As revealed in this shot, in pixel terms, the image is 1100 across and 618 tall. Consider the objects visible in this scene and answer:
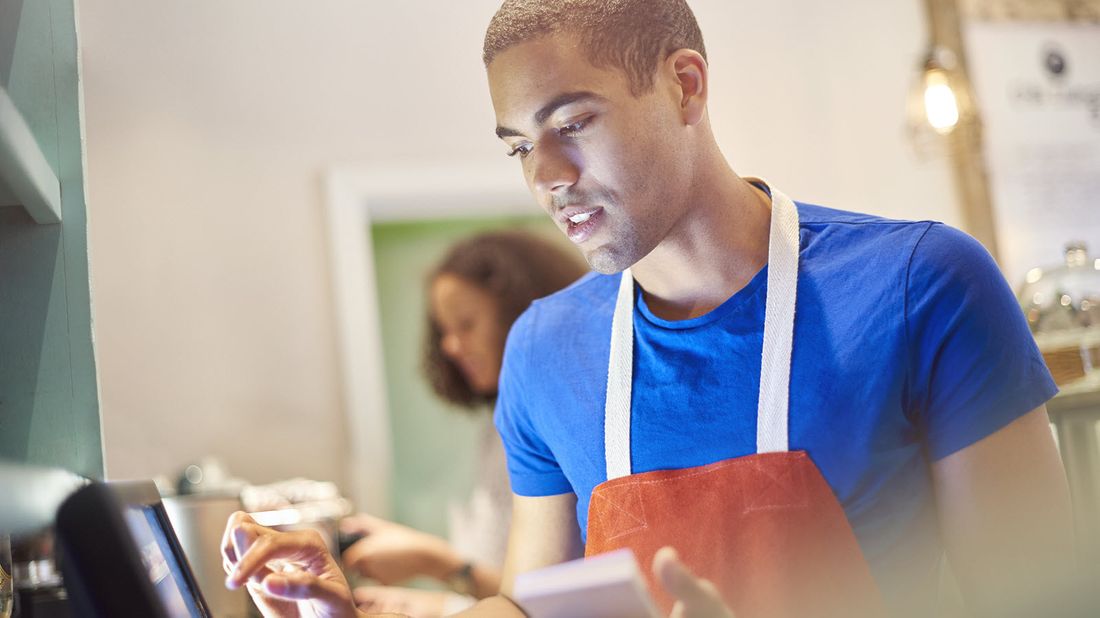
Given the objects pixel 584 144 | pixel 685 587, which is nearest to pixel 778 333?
pixel 584 144

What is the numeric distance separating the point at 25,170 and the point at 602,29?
20.8 inches

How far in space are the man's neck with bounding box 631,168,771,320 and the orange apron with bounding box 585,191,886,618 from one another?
0.04 m

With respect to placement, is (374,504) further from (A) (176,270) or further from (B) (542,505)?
(B) (542,505)

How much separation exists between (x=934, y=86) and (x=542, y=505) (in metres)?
1.72

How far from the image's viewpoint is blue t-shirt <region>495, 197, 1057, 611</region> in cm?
94

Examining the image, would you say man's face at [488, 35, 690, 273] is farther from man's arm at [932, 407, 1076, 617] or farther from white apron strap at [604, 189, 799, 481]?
man's arm at [932, 407, 1076, 617]

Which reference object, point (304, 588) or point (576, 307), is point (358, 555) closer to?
point (576, 307)

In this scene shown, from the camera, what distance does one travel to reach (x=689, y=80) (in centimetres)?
111

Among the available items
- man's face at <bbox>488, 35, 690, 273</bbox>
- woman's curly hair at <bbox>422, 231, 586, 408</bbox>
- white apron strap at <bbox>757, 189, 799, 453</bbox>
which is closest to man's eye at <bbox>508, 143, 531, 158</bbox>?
man's face at <bbox>488, 35, 690, 273</bbox>

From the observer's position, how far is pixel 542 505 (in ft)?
3.84

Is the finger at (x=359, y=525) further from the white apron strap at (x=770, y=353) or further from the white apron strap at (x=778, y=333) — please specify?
the white apron strap at (x=778, y=333)

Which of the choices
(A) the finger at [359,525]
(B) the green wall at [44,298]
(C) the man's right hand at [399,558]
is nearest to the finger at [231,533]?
(B) the green wall at [44,298]

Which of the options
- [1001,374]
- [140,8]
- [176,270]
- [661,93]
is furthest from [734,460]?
[140,8]

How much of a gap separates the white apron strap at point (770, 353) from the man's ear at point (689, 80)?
0.12 metres
